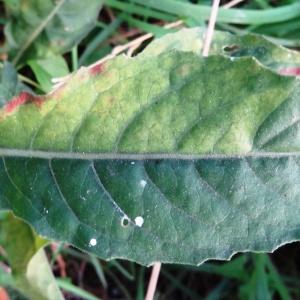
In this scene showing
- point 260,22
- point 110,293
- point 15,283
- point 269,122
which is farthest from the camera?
point 110,293

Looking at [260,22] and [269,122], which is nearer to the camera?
[269,122]

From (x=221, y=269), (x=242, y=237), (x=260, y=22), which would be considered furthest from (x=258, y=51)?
(x=221, y=269)

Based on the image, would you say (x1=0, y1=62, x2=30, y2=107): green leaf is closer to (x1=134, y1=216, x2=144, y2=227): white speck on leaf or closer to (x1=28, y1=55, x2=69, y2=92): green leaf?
(x1=28, y1=55, x2=69, y2=92): green leaf

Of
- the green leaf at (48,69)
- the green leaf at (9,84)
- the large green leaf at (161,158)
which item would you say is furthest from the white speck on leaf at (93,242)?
the green leaf at (48,69)

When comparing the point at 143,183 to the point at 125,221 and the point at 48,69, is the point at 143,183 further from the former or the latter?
the point at 48,69

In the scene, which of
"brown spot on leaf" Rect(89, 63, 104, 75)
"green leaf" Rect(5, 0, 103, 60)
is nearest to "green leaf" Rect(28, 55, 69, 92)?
"green leaf" Rect(5, 0, 103, 60)

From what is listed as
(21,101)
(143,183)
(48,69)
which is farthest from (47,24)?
(143,183)

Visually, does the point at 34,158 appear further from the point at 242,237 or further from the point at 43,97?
the point at 242,237
